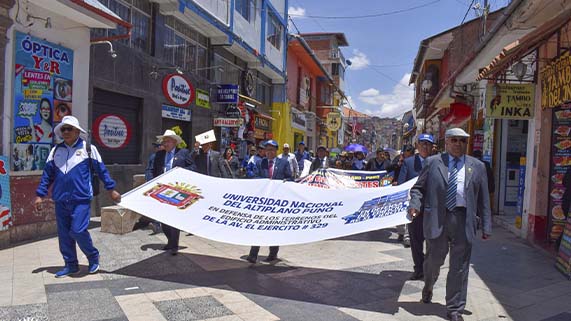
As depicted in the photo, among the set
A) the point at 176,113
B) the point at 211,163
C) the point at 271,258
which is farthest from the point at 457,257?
the point at 176,113

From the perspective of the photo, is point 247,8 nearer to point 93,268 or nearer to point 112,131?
point 112,131

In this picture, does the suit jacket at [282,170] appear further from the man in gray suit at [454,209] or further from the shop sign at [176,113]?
the shop sign at [176,113]

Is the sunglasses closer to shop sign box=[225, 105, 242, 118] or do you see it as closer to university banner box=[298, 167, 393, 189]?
university banner box=[298, 167, 393, 189]

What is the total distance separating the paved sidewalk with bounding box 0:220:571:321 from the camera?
4.66 metres

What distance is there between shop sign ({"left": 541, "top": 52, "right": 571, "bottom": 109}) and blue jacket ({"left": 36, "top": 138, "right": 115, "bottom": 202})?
282 inches

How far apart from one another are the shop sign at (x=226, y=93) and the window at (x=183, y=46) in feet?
2.65

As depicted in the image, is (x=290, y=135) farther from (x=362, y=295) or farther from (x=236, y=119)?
(x=362, y=295)

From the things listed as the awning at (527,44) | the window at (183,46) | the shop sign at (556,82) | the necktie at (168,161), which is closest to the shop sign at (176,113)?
the window at (183,46)

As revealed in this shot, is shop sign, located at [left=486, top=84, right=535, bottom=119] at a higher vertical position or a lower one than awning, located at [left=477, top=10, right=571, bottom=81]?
lower

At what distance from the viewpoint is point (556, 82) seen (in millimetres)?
7906

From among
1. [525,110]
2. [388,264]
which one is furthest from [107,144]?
[525,110]

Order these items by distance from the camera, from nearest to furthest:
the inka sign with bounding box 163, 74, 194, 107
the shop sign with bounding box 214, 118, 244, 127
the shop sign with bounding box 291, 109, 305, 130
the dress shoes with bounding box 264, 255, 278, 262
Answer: the dress shoes with bounding box 264, 255, 278, 262 < the inka sign with bounding box 163, 74, 194, 107 < the shop sign with bounding box 214, 118, 244, 127 < the shop sign with bounding box 291, 109, 305, 130

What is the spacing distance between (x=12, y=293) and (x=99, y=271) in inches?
43.7

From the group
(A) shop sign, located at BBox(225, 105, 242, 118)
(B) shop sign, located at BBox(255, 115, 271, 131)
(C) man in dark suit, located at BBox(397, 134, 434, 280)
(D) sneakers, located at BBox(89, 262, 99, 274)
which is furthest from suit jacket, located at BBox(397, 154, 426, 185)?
(B) shop sign, located at BBox(255, 115, 271, 131)
